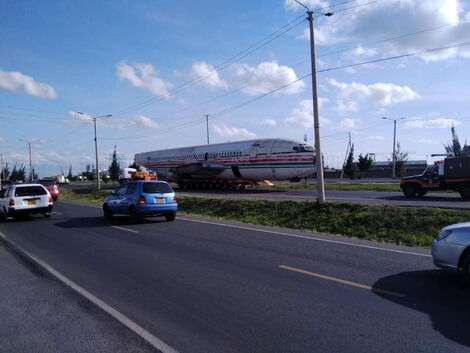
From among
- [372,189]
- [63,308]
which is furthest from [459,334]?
[372,189]

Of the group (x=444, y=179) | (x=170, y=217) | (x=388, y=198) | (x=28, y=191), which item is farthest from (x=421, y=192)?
(x=28, y=191)

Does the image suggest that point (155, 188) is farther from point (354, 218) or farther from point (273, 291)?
point (273, 291)

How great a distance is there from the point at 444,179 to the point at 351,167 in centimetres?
4757

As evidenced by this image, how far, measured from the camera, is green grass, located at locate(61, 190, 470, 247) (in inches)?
520

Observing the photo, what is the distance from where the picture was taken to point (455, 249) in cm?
692

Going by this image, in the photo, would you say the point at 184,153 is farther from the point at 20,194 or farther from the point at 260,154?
the point at 20,194

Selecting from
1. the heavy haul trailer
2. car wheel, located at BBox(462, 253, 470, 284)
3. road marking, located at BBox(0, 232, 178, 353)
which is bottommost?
road marking, located at BBox(0, 232, 178, 353)

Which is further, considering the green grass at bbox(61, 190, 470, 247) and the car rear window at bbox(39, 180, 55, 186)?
the car rear window at bbox(39, 180, 55, 186)

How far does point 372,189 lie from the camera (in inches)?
1292

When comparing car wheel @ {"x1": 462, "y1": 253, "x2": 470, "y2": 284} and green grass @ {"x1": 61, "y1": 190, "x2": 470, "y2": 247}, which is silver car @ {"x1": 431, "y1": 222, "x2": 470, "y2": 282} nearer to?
car wheel @ {"x1": 462, "y1": 253, "x2": 470, "y2": 284}

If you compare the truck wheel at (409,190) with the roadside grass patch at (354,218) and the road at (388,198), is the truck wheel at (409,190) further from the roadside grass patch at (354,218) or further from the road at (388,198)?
the roadside grass patch at (354,218)

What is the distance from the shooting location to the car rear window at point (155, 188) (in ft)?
53.4

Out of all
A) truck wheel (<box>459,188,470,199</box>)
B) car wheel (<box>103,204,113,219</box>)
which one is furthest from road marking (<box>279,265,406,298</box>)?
truck wheel (<box>459,188,470,199</box>)

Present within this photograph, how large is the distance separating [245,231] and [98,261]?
533cm
